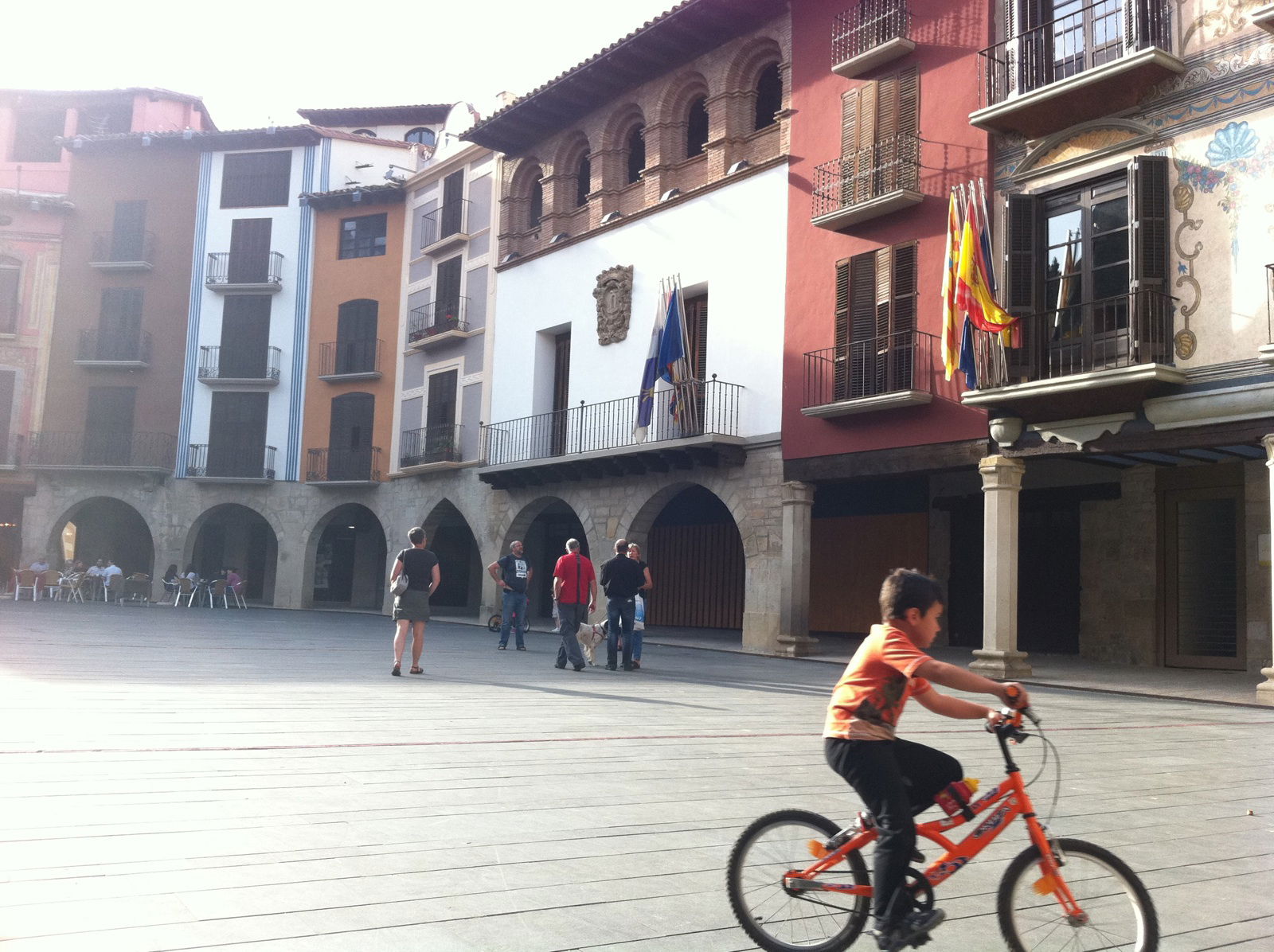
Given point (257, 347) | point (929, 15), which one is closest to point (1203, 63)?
point (929, 15)

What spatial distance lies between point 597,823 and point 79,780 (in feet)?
8.55

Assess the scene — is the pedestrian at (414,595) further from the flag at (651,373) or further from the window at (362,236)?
the window at (362,236)

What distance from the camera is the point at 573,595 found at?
1450cm

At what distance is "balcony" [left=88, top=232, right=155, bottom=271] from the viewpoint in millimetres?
35062

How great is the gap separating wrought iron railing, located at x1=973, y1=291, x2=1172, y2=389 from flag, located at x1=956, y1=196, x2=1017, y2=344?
0.24 meters

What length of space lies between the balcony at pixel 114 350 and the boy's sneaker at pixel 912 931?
3458 centimetres

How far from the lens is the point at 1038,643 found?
64.0 feet

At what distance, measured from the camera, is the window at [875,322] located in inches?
690

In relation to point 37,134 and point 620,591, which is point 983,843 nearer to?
Answer: point 620,591

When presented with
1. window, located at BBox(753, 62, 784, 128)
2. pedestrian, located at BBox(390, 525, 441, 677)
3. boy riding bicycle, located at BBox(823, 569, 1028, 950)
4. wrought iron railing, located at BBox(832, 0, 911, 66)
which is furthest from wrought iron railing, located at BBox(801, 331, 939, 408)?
boy riding bicycle, located at BBox(823, 569, 1028, 950)

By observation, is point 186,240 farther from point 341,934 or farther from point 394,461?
point 341,934

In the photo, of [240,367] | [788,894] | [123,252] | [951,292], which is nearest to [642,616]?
[951,292]

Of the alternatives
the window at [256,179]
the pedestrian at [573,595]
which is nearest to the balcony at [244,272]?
the window at [256,179]

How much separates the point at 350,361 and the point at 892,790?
100 ft
